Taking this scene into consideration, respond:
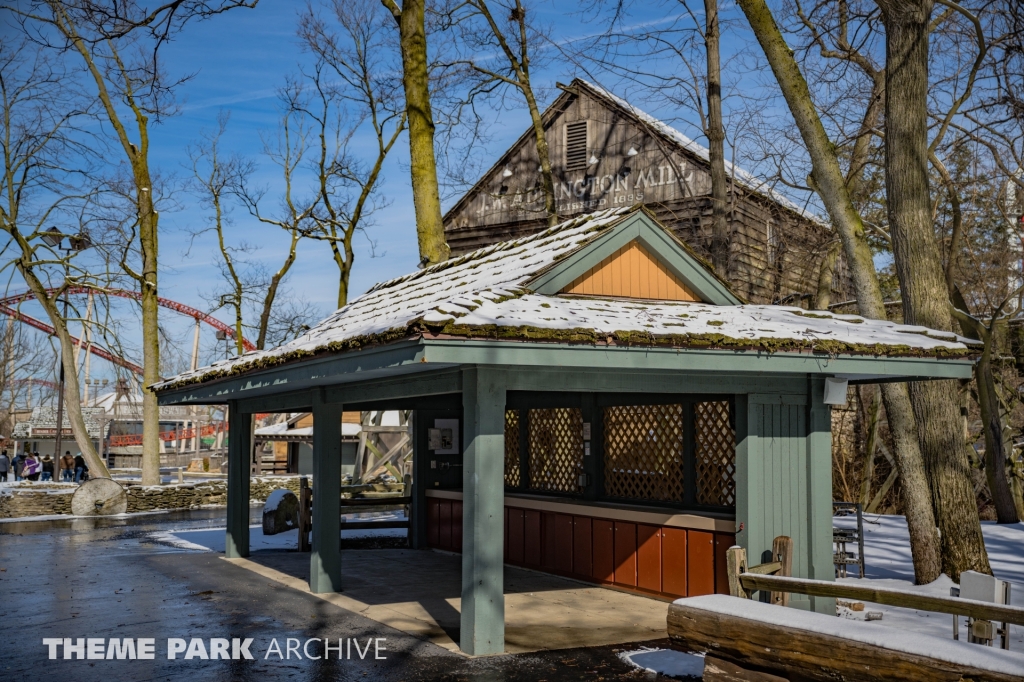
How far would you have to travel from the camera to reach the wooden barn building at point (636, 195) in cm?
2428

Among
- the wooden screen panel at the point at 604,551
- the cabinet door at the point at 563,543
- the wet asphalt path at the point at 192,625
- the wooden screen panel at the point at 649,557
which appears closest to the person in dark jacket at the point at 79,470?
the wet asphalt path at the point at 192,625

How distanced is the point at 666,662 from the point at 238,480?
31.1 feet

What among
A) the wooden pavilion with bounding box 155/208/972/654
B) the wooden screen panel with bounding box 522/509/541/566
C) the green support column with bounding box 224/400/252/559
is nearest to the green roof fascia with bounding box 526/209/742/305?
the wooden pavilion with bounding box 155/208/972/654

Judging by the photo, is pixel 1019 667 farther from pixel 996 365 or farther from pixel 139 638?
pixel 996 365

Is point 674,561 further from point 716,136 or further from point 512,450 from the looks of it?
point 716,136

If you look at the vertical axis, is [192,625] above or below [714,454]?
below

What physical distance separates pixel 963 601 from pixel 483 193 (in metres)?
24.5

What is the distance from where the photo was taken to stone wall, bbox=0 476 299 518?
88.8 feet

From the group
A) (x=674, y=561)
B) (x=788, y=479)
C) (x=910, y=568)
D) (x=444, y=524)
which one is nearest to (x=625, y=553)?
(x=674, y=561)

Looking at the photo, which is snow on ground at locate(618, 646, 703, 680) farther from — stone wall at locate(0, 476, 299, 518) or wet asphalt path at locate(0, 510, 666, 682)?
stone wall at locate(0, 476, 299, 518)

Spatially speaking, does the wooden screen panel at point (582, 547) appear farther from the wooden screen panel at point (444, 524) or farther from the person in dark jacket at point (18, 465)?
the person in dark jacket at point (18, 465)

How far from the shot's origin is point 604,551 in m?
12.2

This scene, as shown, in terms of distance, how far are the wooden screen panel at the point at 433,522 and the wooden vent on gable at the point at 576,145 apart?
13.3 m

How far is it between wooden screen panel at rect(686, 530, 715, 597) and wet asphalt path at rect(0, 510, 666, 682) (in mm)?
2205
